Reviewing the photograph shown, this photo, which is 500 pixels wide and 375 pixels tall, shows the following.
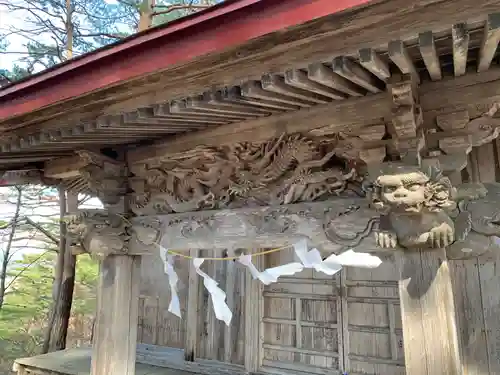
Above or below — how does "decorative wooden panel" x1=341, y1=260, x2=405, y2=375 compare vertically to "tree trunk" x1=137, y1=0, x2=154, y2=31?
below

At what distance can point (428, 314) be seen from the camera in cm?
186

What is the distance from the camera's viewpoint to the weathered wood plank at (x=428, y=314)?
1.81 meters

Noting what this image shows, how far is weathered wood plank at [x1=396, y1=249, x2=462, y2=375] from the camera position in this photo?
1813mm

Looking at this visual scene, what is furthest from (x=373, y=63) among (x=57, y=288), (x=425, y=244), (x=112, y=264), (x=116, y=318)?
(x=57, y=288)

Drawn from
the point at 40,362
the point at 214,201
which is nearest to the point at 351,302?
the point at 214,201

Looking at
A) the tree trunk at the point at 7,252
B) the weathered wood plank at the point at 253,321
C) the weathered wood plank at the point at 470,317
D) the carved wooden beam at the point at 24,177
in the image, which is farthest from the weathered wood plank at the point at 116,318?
the tree trunk at the point at 7,252

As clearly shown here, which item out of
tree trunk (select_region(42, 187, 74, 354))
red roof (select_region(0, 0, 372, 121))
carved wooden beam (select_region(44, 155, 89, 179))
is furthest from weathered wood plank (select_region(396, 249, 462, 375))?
tree trunk (select_region(42, 187, 74, 354))

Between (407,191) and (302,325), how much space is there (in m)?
2.90

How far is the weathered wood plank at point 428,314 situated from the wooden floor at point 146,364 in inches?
118

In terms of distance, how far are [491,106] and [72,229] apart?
2949 millimetres

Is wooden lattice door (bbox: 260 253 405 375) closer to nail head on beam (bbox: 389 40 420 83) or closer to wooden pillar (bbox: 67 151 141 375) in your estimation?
wooden pillar (bbox: 67 151 141 375)

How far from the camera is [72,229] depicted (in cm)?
294

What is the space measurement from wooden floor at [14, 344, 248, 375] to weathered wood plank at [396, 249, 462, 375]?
9.81 feet

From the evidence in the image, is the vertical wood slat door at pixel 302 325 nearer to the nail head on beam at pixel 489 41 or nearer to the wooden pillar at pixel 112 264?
the wooden pillar at pixel 112 264
